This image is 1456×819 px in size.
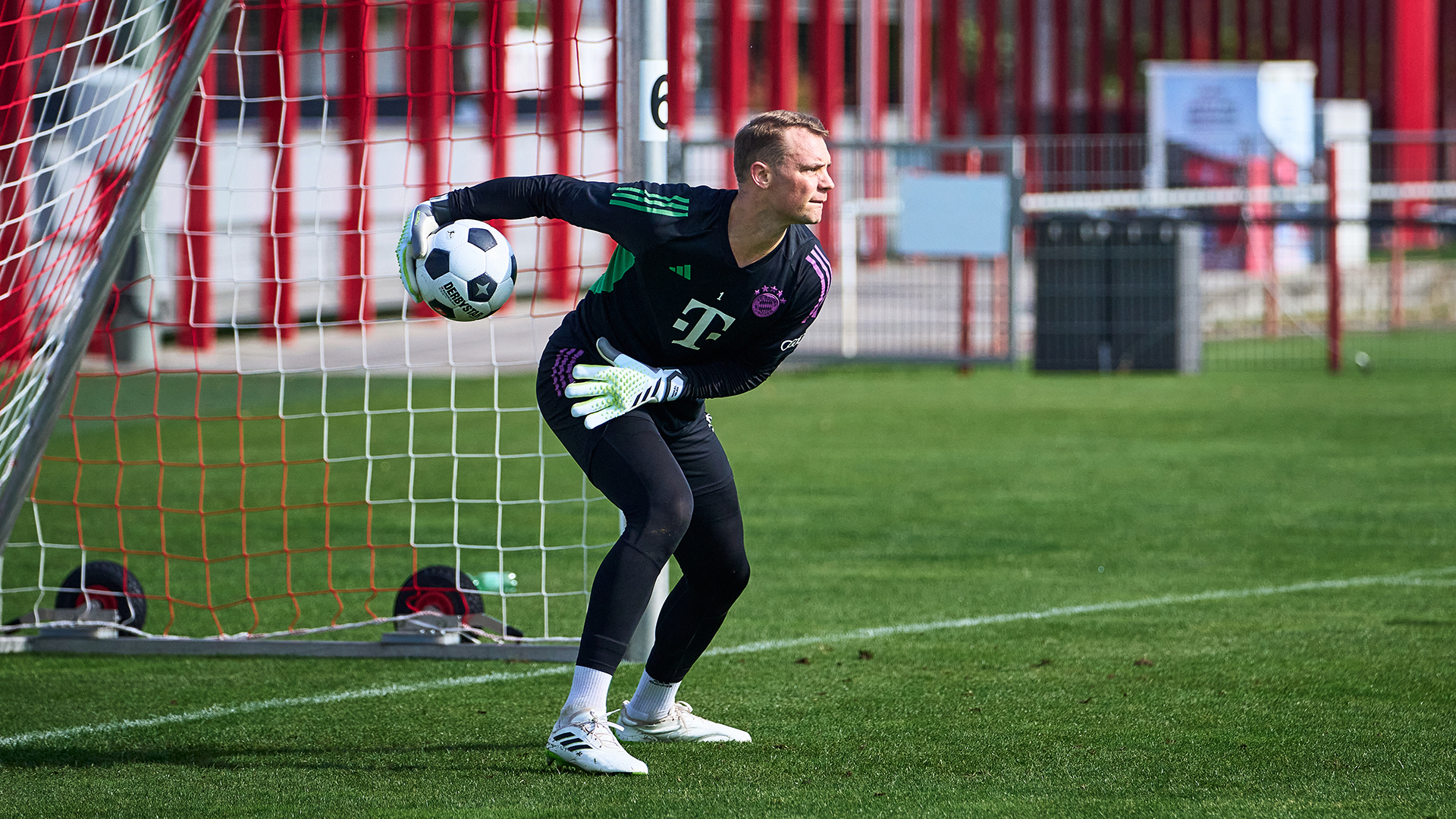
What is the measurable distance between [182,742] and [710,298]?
79.1 inches

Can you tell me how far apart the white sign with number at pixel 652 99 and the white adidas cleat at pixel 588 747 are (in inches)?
82.4

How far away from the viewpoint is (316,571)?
7.54 metres

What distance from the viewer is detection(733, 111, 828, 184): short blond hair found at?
430 centimetres

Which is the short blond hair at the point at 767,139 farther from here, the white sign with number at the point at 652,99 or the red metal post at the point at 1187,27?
the red metal post at the point at 1187,27

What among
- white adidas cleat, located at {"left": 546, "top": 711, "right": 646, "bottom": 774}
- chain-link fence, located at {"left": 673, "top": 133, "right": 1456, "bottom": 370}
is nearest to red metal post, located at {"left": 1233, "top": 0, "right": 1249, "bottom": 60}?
chain-link fence, located at {"left": 673, "top": 133, "right": 1456, "bottom": 370}

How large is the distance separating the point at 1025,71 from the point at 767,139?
28631mm

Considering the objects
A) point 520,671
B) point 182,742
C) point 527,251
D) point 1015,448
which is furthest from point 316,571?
point 527,251

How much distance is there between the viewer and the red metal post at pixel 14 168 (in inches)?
256

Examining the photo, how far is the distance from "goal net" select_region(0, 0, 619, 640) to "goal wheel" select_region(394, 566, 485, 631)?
15mm

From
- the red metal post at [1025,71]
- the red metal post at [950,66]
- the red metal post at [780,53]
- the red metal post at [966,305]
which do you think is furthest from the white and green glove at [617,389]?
the red metal post at [1025,71]

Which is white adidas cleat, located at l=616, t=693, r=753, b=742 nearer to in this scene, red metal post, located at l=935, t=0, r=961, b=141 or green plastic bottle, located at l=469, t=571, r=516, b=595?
green plastic bottle, located at l=469, t=571, r=516, b=595

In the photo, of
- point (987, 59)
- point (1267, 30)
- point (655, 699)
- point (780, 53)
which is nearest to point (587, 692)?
point (655, 699)

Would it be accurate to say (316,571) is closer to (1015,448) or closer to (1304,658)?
(1304,658)

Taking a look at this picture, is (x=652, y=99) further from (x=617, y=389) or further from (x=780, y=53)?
(x=780, y=53)
